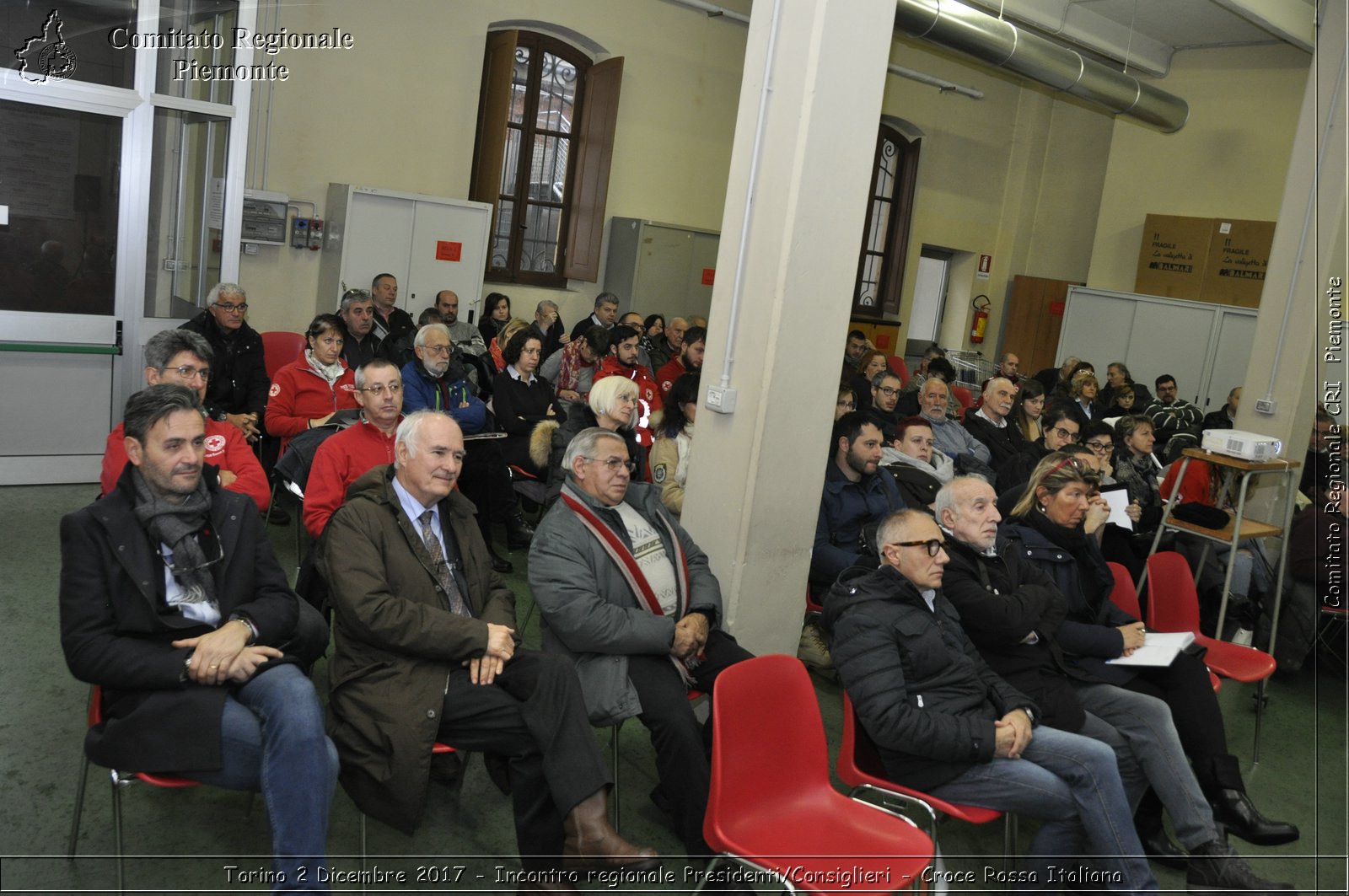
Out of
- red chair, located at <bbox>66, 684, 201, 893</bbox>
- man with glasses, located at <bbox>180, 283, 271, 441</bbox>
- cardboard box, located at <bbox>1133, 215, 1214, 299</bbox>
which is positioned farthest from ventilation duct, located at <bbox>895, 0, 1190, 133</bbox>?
red chair, located at <bbox>66, 684, 201, 893</bbox>

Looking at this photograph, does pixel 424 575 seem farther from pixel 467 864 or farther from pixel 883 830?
pixel 883 830

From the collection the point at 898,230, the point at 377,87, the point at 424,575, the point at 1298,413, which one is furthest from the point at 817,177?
the point at 898,230

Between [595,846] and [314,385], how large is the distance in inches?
127

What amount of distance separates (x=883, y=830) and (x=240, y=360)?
436 centimetres

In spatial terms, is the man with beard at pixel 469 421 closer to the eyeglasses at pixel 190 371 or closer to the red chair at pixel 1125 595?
the eyeglasses at pixel 190 371

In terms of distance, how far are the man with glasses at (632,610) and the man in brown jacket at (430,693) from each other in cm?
21

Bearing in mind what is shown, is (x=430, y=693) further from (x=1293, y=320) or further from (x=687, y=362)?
(x=1293, y=320)

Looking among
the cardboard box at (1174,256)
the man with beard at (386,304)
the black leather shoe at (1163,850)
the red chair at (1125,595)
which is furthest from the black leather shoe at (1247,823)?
the cardboard box at (1174,256)

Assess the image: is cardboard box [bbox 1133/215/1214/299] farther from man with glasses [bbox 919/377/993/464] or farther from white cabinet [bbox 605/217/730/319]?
man with glasses [bbox 919/377/993/464]

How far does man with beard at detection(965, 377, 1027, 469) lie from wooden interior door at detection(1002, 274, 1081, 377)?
6.40m

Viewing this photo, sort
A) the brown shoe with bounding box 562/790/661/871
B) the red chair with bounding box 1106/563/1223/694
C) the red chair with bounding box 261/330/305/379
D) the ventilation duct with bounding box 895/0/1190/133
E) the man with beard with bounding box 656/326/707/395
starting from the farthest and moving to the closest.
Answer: the ventilation duct with bounding box 895/0/1190/133
the man with beard with bounding box 656/326/707/395
the red chair with bounding box 261/330/305/379
the red chair with bounding box 1106/563/1223/694
the brown shoe with bounding box 562/790/661/871

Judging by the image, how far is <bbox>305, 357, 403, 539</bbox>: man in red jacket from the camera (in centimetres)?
358

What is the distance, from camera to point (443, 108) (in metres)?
8.44

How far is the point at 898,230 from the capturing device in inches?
486
